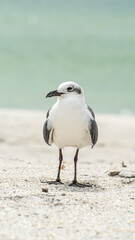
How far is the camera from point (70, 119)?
5406 millimetres

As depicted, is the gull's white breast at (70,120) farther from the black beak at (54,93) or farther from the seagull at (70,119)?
the black beak at (54,93)

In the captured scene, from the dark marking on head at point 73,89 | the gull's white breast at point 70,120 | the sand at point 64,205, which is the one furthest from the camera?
the dark marking on head at point 73,89

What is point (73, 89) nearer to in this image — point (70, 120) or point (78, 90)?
point (78, 90)

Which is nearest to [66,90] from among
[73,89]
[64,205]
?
[73,89]

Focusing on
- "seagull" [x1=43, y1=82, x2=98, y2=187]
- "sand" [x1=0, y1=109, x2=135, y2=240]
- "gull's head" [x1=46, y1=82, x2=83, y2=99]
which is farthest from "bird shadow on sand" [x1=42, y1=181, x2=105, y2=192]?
"gull's head" [x1=46, y1=82, x2=83, y2=99]

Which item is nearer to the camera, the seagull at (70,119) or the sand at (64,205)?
the sand at (64,205)

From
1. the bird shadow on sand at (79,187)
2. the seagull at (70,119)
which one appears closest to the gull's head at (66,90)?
the seagull at (70,119)

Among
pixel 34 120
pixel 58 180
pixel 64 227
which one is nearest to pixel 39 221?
pixel 64 227

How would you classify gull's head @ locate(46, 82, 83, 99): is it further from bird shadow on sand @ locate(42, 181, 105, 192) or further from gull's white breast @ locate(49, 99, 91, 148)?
bird shadow on sand @ locate(42, 181, 105, 192)

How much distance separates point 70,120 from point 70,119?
0.01 metres

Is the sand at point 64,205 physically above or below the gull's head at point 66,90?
below

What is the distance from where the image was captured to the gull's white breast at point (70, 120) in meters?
5.41

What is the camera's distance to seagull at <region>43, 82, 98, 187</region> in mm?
5418

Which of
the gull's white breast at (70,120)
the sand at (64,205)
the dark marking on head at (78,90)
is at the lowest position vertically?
the sand at (64,205)
